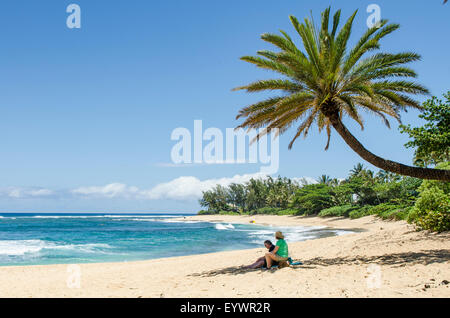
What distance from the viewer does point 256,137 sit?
37.2ft

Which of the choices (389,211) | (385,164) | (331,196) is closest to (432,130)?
(385,164)

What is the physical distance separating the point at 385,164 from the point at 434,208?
600cm

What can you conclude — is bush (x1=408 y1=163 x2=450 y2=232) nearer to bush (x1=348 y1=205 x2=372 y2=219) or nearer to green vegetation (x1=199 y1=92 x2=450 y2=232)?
green vegetation (x1=199 y1=92 x2=450 y2=232)

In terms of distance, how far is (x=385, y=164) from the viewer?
9.15 meters

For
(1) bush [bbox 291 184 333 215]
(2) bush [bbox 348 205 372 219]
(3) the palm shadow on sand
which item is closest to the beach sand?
(3) the palm shadow on sand

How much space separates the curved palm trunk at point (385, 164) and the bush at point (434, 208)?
4.57 meters

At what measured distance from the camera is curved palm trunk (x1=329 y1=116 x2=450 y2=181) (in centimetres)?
852

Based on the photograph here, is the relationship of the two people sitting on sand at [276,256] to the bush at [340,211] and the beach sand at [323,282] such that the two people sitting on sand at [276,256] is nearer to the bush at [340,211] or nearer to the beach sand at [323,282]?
the beach sand at [323,282]

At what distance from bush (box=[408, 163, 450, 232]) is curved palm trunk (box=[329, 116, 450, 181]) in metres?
4.57

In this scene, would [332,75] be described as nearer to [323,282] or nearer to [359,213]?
[323,282]

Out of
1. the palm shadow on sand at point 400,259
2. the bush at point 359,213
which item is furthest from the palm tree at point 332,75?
the bush at point 359,213
